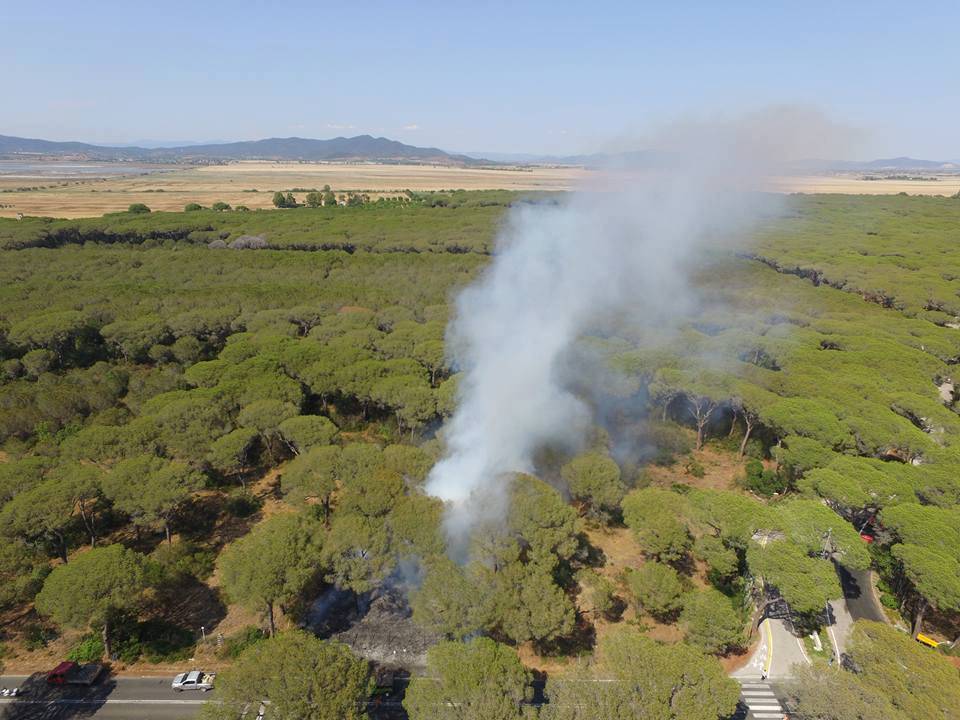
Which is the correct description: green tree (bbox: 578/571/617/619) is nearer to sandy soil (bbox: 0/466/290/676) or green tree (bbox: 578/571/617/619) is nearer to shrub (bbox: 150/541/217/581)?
sandy soil (bbox: 0/466/290/676)

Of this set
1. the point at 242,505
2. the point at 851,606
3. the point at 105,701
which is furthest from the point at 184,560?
the point at 851,606

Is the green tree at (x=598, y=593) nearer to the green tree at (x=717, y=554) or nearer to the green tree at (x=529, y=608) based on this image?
the green tree at (x=529, y=608)

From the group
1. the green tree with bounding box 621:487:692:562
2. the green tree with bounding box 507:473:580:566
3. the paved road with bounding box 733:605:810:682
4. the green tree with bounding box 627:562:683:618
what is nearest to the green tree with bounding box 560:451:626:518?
the green tree with bounding box 621:487:692:562

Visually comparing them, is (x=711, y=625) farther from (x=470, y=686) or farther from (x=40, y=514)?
(x=40, y=514)

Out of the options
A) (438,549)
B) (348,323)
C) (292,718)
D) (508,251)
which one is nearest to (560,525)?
(438,549)

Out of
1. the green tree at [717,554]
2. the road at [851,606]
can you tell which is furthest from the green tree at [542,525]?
the road at [851,606]

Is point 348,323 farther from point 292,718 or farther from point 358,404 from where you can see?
point 292,718

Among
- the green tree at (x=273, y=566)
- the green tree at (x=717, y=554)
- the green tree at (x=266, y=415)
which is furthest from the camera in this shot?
the green tree at (x=266, y=415)
